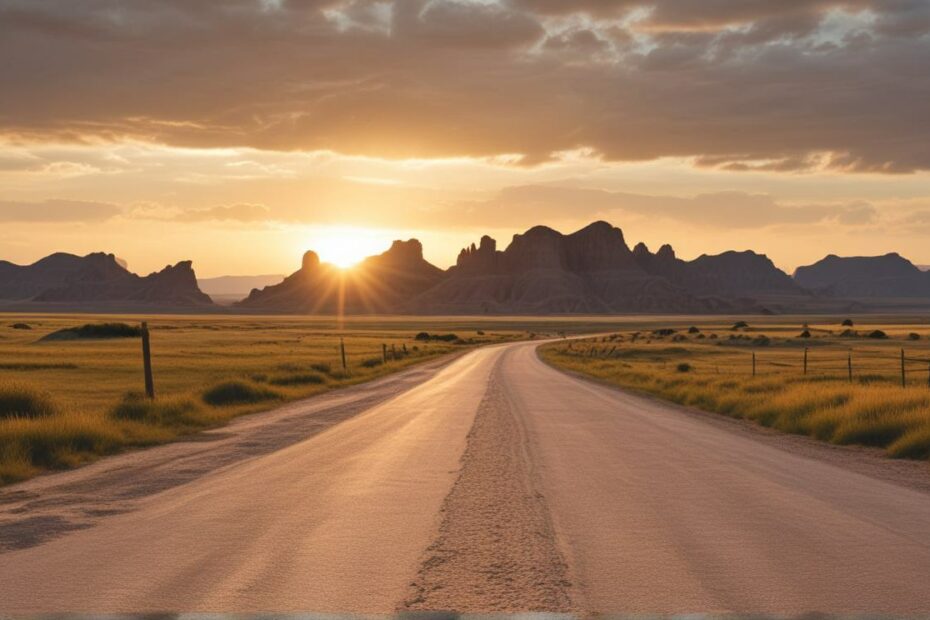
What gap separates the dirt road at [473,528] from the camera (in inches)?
287

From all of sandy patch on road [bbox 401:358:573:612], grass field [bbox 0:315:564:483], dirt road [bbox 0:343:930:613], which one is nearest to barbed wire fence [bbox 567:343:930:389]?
grass field [bbox 0:315:564:483]

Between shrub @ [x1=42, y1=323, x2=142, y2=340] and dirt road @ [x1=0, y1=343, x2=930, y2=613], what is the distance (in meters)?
77.3

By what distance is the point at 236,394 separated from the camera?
30.3 m

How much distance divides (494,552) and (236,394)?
23.1 metres

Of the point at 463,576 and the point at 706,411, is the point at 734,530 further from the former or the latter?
the point at 706,411

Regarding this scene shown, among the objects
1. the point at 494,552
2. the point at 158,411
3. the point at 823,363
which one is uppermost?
the point at 494,552

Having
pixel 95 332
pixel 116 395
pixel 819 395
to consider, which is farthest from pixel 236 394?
pixel 95 332

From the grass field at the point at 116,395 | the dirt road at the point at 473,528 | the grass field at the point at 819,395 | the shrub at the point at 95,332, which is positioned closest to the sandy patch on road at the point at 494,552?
the dirt road at the point at 473,528

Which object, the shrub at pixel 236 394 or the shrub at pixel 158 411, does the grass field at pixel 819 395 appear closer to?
the shrub at pixel 236 394

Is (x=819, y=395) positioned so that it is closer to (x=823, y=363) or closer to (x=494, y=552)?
(x=494, y=552)

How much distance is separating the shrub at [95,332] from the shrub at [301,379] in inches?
2199

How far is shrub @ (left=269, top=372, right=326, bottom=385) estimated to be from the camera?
1528 inches

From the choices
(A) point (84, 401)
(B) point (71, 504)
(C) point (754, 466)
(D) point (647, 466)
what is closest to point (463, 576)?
(B) point (71, 504)

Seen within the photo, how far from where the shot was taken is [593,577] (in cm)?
779
